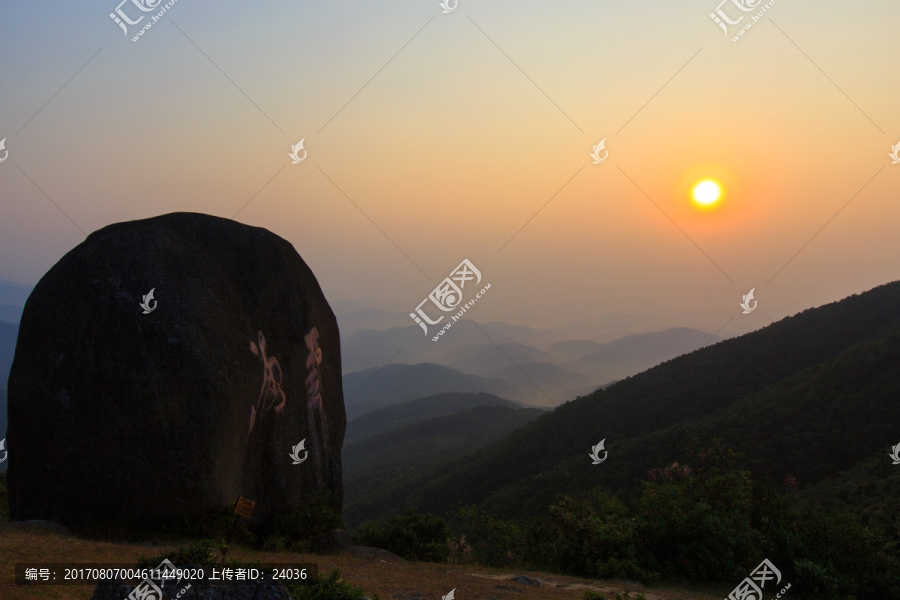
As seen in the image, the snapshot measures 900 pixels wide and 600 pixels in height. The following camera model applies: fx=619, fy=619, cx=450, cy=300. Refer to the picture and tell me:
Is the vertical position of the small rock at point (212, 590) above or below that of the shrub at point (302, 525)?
below

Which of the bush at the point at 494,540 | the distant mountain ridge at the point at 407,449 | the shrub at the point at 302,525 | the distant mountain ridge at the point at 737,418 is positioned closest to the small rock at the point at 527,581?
the bush at the point at 494,540

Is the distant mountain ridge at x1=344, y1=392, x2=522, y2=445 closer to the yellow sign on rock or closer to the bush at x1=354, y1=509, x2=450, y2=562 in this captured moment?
the bush at x1=354, y1=509, x2=450, y2=562

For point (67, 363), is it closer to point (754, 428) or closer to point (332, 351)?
point (332, 351)

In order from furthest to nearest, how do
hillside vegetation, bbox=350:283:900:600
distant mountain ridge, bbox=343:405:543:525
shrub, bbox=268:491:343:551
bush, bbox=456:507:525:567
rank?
distant mountain ridge, bbox=343:405:543:525 → bush, bbox=456:507:525:567 → hillside vegetation, bbox=350:283:900:600 → shrub, bbox=268:491:343:551

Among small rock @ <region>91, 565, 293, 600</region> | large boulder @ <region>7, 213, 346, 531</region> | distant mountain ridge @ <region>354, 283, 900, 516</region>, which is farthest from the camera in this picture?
distant mountain ridge @ <region>354, 283, 900, 516</region>

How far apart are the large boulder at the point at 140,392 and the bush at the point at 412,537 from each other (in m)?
3.68

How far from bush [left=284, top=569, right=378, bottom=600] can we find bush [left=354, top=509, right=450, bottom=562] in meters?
9.45

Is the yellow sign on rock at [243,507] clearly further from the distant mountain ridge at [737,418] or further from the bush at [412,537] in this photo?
the distant mountain ridge at [737,418]

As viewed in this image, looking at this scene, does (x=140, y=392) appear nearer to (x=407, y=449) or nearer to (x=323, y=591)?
(x=323, y=591)

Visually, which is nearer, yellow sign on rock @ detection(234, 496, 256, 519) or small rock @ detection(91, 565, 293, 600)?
small rock @ detection(91, 565, 293, 600)

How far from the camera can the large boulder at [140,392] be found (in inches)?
485

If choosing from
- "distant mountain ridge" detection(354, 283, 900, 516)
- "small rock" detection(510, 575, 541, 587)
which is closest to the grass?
"small rock" detection(510, 575, 541, 587)

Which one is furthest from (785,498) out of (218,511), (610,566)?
(218,511)

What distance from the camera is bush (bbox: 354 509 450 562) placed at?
16.9 m
